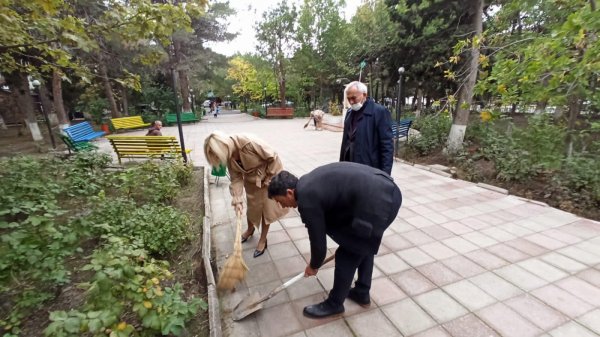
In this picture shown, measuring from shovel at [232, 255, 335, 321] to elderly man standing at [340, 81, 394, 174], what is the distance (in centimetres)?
135

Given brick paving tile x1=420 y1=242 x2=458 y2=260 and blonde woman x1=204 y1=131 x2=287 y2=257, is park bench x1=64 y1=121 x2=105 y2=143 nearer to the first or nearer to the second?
blonde woman x1=204 y1=131 x2=287 y2=257

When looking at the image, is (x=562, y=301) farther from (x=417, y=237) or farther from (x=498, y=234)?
(x=417, y=237)

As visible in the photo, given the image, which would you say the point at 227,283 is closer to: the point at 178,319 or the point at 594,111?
the point at 178,319

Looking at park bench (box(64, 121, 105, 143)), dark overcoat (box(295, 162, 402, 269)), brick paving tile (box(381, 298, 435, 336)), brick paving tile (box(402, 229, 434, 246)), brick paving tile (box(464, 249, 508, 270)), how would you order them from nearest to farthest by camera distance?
dark overcoat (box(295, 162, 402, 269)) < brick paving tile (box(381, 298, 435, 336)) < brick paving tile (box(464, 249, 508, 270)) < brick paving tile (box(402, 229, 434, 246)) < park bench (box(64, 121, 105, 143))

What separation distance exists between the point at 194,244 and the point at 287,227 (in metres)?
1.31

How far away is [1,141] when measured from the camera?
1262 centimetres

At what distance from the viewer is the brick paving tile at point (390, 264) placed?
10.0ft

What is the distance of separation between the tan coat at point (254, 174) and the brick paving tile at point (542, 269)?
276cm

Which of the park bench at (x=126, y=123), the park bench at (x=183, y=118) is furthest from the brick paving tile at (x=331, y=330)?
the park bench at (x=183, y=118)

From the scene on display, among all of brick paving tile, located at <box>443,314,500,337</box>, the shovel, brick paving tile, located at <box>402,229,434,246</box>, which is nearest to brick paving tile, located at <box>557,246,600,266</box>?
brick paving tile, located at <box>402,229,434,246</box>

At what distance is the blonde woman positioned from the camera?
267 centimetres

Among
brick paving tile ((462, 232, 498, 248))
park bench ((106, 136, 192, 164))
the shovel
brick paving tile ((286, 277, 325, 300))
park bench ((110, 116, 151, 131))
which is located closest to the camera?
the shovel

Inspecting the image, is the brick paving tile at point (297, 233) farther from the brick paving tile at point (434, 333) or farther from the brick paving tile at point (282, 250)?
the brick paving tile at point (434, 333)

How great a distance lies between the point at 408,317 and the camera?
2404mm
